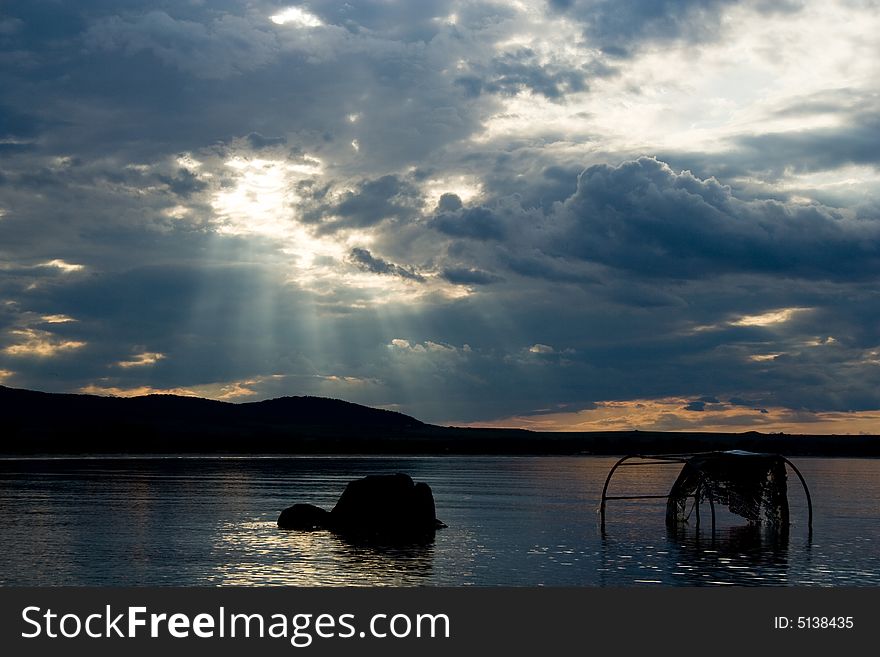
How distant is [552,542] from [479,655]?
2861 cm

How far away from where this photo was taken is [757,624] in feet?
102

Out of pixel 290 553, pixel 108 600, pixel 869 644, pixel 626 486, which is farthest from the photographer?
pixel 626 486

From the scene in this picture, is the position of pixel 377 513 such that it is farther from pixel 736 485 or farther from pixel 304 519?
pixel 736 485

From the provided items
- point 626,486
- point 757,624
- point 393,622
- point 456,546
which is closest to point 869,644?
point 757,624

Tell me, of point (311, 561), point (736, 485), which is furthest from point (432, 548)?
point (736, 485)

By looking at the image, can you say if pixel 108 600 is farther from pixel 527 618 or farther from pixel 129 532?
pixel 129 532

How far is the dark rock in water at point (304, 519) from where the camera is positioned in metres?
59.6

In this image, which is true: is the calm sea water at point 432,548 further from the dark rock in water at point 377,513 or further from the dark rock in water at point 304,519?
the dark rock in water at point 377,513

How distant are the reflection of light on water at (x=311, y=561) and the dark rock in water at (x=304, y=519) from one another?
153 cm

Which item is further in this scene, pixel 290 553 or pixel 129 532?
pixel 129 532

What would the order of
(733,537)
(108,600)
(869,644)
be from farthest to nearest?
(733,537) < (108,600) < (869,644)

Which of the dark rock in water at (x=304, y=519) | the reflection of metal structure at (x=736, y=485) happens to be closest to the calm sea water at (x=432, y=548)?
the dark rock in water at (x=304, y=519)

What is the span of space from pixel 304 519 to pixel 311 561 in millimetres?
15018

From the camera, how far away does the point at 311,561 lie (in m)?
45.1
